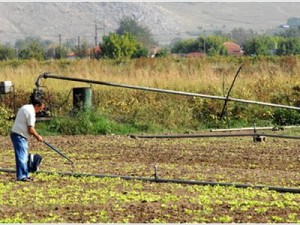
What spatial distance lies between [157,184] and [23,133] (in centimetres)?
234

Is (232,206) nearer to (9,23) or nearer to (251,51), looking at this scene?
(251,51)

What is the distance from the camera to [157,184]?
12.7 m

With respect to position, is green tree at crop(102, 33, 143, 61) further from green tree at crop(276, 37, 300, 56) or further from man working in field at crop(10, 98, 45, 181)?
man working in field at crop(10, 98, 45, 181)

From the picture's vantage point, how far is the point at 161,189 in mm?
12195

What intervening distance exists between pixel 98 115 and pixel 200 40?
69442 mm

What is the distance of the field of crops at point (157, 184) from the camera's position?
1015 centimetres

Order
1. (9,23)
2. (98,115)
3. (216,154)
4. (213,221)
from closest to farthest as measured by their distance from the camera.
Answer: (213,221), (216,154), (98,115), (9,23)

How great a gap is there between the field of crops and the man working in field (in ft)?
0.77

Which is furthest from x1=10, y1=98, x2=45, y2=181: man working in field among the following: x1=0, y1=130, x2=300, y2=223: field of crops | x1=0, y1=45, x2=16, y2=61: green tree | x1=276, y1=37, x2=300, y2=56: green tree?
x1=276, y1=37, x2=300, y2=56: green tree

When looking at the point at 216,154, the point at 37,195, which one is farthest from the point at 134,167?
the point at 37,195

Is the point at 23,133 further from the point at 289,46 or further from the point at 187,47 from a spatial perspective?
the point at 187,47

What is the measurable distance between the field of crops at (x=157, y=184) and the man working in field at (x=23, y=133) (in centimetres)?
24

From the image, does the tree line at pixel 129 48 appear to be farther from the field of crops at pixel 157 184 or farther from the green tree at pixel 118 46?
the field of crops at pixel 157 184

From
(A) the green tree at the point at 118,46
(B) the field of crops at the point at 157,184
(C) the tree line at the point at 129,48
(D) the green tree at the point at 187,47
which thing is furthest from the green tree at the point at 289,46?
(B) the field of crops at the point at 157,184
